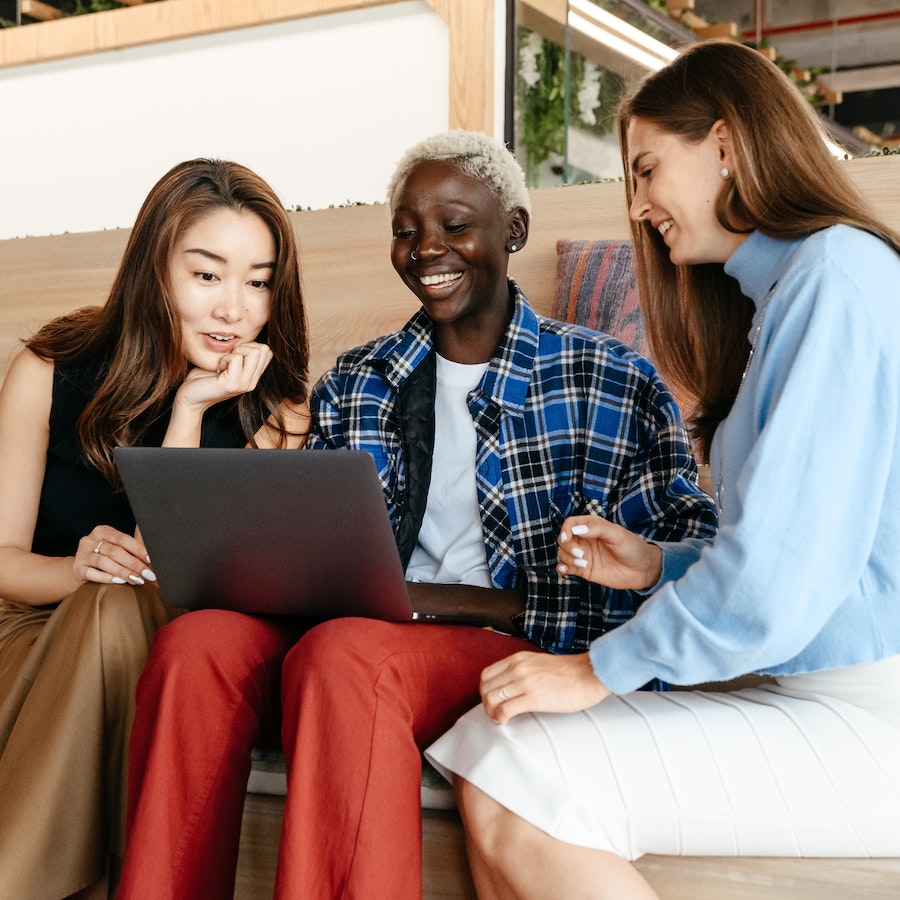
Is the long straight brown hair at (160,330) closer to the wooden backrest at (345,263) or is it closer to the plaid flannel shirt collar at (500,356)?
the plaid flannel shirt collar at (500,356)

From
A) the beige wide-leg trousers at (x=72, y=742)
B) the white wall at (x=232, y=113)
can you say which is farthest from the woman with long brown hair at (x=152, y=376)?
the white wall at (x=232, y=113)

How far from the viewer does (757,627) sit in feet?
2.85

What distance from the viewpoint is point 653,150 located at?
1117 mm

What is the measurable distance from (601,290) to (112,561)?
2.98 feet

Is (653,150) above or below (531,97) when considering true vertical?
below

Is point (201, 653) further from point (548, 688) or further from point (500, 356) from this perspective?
point (500, 356)

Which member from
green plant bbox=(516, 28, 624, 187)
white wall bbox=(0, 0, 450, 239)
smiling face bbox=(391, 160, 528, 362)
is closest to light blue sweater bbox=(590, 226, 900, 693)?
smiling face bbox=(391, 160, 528, 362)

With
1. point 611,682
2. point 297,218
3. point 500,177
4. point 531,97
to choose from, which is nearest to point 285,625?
point 611,682

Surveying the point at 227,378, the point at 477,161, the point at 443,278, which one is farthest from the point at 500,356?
the point at 227,378

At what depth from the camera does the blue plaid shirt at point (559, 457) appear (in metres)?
1.27

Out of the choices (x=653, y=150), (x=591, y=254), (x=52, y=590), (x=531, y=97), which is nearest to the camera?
(x=653, y=150)

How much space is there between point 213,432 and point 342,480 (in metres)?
0.61

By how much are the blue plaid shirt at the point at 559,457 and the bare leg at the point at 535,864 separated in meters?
0.34

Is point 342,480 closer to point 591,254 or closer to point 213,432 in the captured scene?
point 213,432
